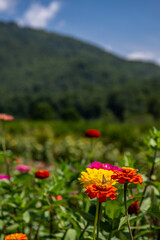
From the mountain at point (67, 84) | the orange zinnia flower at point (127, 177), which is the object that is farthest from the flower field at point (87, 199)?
the mountain at point (67, 84)

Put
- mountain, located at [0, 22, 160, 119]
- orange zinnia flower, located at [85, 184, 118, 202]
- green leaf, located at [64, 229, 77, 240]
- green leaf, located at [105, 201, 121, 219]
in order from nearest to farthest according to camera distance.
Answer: orange zinnia flower, located at [85, 184, 118, 202] → green leaf, located at [105, 201, 121, 219] → green leaf, located at [64, 229, 77, 240] → mountain, located at [0, 22, 160, 119]

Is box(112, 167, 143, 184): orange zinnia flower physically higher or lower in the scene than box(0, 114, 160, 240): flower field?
higher

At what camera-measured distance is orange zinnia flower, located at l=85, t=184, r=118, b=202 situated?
0.75 m

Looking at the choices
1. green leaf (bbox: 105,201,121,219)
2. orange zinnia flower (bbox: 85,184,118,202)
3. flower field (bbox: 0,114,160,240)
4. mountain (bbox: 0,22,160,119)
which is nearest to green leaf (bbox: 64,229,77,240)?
flower field (bbox: 0,114,160,240)

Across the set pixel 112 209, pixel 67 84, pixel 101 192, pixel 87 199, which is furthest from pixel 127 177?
pixel 67 84

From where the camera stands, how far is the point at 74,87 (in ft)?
459

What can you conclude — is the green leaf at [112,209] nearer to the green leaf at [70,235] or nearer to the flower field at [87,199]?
the flower field at [87,199]

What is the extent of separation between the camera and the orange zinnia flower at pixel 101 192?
748 millimetres

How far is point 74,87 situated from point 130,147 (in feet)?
438

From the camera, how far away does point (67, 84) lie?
471 feet

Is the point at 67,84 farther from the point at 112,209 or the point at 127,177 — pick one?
the point at 127,177

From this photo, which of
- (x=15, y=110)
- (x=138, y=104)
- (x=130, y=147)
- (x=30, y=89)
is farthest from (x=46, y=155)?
(x=30, y=89)

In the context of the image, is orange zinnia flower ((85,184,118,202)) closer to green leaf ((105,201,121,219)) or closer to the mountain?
green leaf ((105,201,121,219))

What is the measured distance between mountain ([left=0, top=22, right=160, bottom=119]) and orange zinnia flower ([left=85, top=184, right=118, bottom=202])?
173ft
